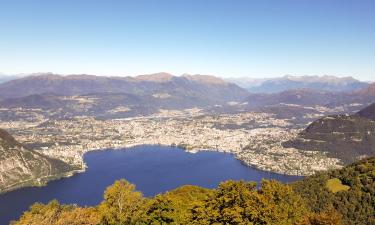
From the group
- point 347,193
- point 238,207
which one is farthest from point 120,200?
point 347,193

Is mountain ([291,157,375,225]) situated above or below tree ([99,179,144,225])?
below

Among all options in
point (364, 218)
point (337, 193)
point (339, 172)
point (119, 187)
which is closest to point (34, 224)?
point (119, 187)

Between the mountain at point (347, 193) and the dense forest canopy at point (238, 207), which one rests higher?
the dense forest canopy at point (238, 207)

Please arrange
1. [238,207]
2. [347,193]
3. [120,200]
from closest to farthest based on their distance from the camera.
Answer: [238,207] → [120,200] → [347,193]

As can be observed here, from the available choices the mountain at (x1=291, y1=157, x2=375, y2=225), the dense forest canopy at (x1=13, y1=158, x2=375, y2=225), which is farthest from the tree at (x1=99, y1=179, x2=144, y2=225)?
the mountain at (x1=291, y1=157, x2=375, y2=225)

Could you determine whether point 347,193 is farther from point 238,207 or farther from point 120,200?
point 120,200

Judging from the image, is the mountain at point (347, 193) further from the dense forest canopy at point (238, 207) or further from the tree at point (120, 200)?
the tree at point (120, 200)

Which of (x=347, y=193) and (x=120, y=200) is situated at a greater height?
(x=120, y=200)

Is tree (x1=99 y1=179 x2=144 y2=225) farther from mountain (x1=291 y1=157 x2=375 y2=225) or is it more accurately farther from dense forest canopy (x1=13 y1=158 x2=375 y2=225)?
mountain (x1=291 y1=157 x2=375 y2=225)

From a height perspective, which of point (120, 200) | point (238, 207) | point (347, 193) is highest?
point (238, 207)

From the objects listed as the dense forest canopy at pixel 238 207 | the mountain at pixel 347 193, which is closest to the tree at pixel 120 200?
the dense forest canopy at pixel 238 207

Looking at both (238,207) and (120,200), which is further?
(120,200)
